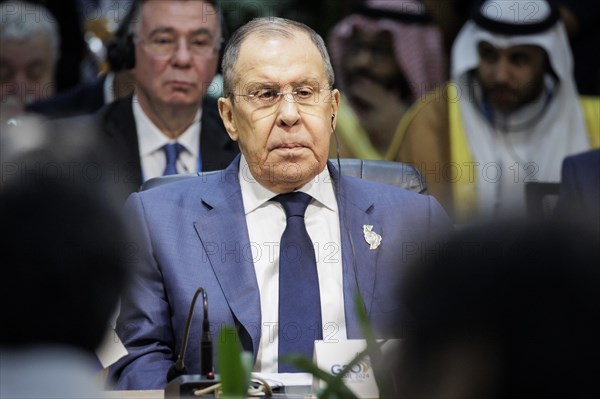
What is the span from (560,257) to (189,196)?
2460mm

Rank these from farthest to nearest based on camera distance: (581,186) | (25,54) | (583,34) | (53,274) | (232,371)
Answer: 1. (583,34)
2. (25,54)
3. (581,186)
4. (232,371)
5. (53,274)

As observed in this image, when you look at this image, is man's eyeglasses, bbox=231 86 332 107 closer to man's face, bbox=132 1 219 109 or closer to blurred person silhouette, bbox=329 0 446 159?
man's face, bbox=132 1 219 109

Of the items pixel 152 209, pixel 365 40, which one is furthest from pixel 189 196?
pixel 365 40

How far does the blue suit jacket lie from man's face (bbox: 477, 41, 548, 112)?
226 centimetres

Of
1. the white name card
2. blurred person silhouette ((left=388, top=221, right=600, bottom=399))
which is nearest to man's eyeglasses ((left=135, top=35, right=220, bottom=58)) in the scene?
the white name card

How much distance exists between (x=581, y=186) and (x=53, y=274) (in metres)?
3.35

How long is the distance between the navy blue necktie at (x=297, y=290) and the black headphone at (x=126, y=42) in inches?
73.2

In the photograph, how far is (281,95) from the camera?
151 inches

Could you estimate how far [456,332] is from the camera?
156 cm

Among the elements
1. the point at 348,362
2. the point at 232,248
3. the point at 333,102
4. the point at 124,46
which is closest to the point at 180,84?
the point at 124,46

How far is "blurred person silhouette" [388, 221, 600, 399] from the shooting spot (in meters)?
1.53

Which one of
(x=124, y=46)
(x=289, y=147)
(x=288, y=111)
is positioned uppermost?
(x=124, y=46)

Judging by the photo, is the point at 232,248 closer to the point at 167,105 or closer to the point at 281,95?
the point at 281,95

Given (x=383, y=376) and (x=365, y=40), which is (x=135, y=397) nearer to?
(x=383, y=376)
